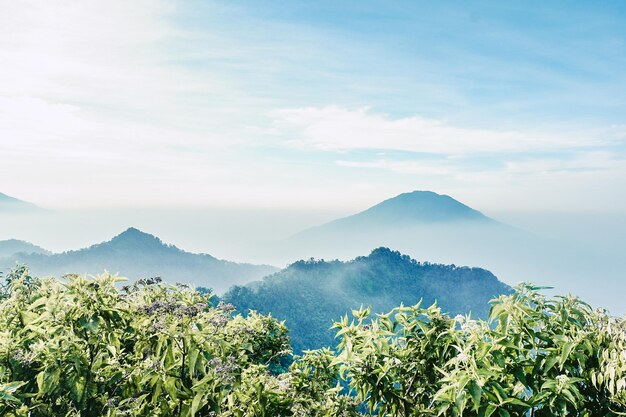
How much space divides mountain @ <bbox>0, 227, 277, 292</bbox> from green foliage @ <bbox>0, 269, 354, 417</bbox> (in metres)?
110

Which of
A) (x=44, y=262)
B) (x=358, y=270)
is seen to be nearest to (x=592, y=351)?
(x=358, y=270)

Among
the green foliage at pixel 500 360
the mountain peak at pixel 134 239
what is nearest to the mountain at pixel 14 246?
the mountain peak at pixel 134 239

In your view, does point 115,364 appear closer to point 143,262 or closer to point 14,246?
point 143,262

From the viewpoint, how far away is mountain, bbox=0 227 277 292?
11956 cm

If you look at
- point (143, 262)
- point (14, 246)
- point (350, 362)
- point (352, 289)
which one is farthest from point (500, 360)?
point (14, 246)

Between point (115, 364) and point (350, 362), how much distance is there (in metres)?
2.41

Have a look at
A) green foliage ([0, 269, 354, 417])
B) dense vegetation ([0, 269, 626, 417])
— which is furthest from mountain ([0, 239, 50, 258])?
dense vegetation ([0, 269, 626, 417])

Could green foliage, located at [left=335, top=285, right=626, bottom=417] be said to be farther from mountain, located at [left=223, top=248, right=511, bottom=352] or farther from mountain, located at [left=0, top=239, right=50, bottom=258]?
mountain, located at [left=0, top=239, right=50, bottom=258]

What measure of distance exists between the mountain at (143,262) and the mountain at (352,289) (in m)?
30.9

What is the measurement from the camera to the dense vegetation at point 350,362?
4.05 m

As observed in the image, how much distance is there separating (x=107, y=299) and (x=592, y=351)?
14.9 ft

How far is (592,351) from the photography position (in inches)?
163

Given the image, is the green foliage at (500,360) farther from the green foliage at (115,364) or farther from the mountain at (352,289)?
the mountain at (352,289)

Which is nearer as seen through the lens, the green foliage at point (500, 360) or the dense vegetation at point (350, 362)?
the green foliage at point (500, 360)
